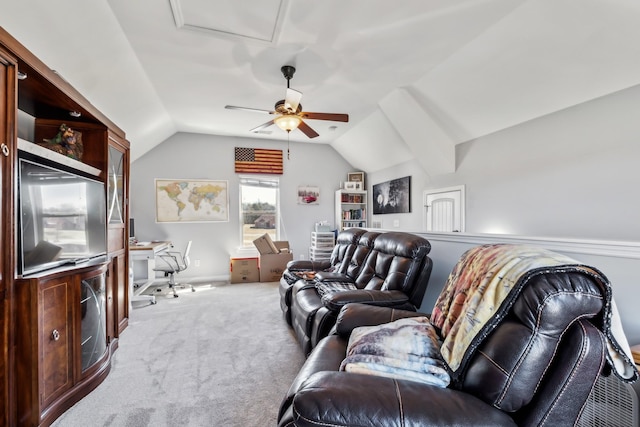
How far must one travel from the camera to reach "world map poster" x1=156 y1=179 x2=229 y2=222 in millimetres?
5180

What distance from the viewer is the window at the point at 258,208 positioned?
5.70 m

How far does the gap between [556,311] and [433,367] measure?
0.48 meters

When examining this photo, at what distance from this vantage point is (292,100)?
2730 mm

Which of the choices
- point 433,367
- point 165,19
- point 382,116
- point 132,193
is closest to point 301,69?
point 165,19

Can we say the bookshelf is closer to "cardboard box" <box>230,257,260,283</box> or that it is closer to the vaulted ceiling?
"cardboard box" <box>230,257,260,283</box>

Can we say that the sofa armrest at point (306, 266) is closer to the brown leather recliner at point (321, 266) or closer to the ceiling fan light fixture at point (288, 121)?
the brown leather recliner at point (321, 266)

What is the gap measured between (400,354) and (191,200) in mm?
4966

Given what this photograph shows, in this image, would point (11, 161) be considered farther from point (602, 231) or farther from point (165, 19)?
point (602, 231)

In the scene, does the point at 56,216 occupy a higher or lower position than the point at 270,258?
higher

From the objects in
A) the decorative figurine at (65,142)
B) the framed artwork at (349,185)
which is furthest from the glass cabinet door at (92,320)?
the framed artwork at (349,185)

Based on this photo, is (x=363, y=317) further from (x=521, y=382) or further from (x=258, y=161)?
(x=258, y=161)

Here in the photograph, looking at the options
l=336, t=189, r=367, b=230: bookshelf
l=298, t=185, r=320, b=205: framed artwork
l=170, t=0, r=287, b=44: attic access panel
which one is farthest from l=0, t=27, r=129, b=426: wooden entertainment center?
l=336, t=189, r=367, b=230: bookshelf

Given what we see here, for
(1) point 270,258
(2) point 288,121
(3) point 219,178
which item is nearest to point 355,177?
(1) point 270,258

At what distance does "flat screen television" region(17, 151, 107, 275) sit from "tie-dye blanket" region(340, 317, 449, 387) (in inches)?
70.5
